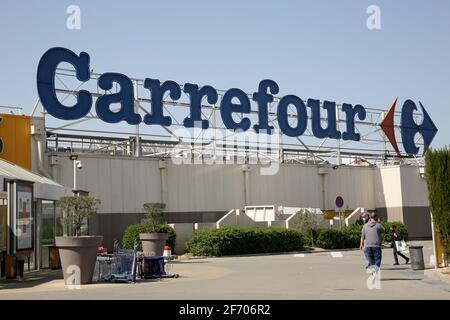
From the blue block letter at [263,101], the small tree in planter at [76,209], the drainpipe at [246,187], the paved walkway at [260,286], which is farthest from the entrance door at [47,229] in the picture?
the blue block letter at [263,101]

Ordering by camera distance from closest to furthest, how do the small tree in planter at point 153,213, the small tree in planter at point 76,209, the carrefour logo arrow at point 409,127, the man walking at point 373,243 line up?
the man walking at point 373,243
the small tree in planter at point 76,209
the small tree in planter at point 153,213
the carrefour logo arrow at point 409,127

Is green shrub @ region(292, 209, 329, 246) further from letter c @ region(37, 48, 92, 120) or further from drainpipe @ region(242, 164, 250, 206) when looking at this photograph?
letter c @ region(37, 48, 92, 120)

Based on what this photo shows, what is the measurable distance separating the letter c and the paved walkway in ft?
44.5

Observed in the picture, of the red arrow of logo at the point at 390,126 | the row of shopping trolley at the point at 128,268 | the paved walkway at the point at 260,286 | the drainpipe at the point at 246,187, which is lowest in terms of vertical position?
the paved walkway at the point at 260,286

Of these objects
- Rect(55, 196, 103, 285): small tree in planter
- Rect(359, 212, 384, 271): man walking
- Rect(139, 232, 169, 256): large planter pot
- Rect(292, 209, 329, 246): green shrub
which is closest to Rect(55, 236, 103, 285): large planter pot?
Rect(55, 196, 103, 285): small tree in planter

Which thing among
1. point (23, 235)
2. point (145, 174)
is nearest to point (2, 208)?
point (23, 235)

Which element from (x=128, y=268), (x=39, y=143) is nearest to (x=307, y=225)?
(x=39, y=143)

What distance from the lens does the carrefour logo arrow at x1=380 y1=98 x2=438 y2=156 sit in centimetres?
4934

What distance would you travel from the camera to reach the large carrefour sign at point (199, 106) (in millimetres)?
34500

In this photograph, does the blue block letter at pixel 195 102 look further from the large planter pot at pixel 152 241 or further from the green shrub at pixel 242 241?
the large planter pot at pixel 152 241

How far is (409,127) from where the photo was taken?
50531mm

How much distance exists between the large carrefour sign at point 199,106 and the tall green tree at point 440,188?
2121 cm

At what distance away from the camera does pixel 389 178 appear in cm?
4584

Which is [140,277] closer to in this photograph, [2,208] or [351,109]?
[2,208]
